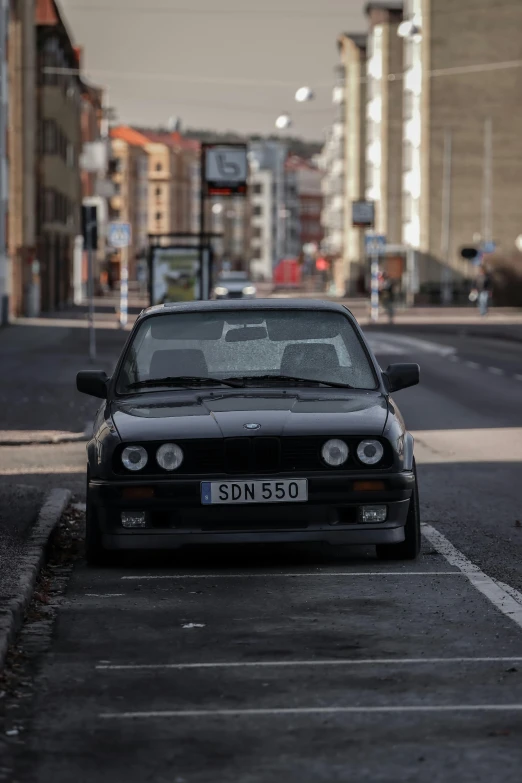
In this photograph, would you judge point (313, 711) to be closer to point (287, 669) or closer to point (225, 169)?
point (287, 669)

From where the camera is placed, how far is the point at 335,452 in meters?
9.40

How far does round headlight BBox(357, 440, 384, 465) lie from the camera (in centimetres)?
943

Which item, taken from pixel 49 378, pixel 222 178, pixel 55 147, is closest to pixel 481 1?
pixel 55 147

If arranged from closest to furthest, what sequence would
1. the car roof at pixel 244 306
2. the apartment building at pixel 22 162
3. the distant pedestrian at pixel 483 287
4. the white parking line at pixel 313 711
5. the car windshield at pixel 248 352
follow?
the white parking line at pixel 313 711 < the car windshield at pixel 248 352 < the car roof at pixel 244 306 < the apartment building at pixel 22 162 < the distant pedestrian at pixel 483 287

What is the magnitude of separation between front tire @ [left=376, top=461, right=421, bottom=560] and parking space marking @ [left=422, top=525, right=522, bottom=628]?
8.0 inches

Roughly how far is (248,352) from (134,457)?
1.31 meters

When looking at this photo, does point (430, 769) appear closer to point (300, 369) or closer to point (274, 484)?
point (274, 484)

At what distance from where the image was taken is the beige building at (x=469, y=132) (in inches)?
3974

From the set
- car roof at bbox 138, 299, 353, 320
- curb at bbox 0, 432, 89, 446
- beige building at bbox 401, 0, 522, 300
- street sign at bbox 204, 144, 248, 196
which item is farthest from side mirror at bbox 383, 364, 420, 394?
beige building at bbox 401, 0, 522, 300

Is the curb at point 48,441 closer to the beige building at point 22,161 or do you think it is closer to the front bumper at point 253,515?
the front bumper at point 253,515

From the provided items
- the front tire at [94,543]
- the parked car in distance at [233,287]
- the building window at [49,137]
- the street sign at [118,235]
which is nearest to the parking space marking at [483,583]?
the front tire at [94,543]

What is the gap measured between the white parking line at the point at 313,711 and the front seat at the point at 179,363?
446cm

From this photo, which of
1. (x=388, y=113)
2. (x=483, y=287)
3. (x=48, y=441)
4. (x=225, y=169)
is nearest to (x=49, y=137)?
(x=483, y=287)

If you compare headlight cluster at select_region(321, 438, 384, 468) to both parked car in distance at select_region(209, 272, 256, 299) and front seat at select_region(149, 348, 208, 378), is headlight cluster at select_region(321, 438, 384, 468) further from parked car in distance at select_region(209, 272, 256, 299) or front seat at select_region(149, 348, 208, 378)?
parked car in distance at select_region(209, 272, 256, 299)
